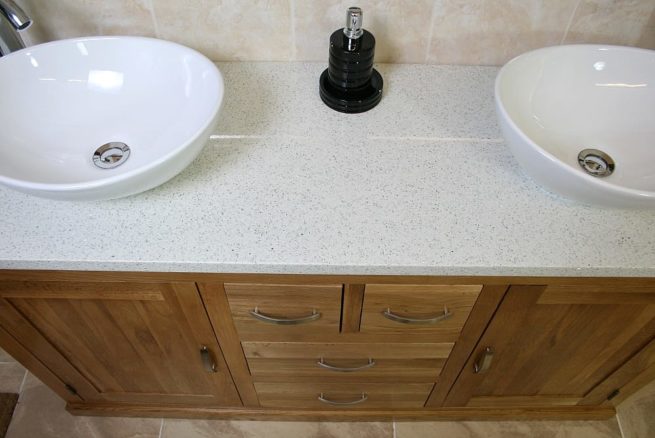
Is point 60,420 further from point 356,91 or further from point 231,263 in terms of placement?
point 356,91

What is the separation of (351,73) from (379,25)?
0.16m

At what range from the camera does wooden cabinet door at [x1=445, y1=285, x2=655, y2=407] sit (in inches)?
33.2

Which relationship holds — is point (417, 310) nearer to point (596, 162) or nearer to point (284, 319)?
point (284, 319)

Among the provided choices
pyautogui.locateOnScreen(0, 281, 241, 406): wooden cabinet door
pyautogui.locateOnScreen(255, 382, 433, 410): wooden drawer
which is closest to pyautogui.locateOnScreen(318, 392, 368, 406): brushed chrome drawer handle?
pyautogui.locateOnScreen(255, 382, 433, 410): wooden drawer

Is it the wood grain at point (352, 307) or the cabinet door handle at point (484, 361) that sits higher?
the wood grain at point (352, 307)

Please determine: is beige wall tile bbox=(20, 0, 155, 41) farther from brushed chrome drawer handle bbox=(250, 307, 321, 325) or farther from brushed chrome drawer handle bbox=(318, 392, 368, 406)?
brushed chrome drawer handle bbox=(318, 392, 368, 406)

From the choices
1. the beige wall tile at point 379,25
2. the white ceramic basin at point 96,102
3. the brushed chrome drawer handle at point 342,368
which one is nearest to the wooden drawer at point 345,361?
the brushed chrome drawer handle at point 342,368

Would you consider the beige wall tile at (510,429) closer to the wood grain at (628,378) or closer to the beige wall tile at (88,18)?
the wood grain at (628,378)

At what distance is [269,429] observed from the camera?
136 cm

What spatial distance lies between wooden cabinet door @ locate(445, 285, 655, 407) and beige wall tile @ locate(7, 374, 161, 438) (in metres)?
0.89

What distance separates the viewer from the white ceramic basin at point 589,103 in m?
0.87

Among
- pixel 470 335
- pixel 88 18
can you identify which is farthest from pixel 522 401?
pixel 88 18

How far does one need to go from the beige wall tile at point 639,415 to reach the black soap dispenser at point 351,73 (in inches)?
48.2

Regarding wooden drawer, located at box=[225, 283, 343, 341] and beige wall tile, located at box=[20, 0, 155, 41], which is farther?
beige wall tile, located at box=[20, 0, 155, 41]
